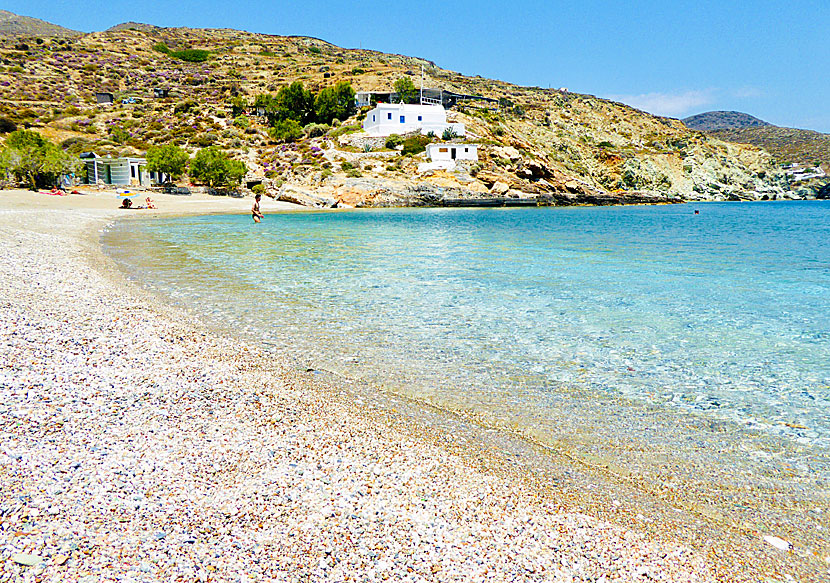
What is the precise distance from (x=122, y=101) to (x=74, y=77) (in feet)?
61.1

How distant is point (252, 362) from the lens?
24.7ft

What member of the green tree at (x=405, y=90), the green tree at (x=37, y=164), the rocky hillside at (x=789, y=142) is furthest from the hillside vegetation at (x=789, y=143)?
the green tree at (x=37, y=164)

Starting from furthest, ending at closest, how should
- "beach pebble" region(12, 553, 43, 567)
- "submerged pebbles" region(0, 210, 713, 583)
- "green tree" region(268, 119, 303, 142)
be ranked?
"green tree" region(268, 119, 303, 142)
"submerged pebbles" region(0, 210, 713, 583)
"beach pebble" region(12, 553, 43, 567)

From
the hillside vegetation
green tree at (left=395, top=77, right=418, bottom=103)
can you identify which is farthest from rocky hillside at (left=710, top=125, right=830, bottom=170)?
green tree at (left=395, top=77, right=418, bottom=103)

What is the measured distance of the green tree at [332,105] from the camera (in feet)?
291

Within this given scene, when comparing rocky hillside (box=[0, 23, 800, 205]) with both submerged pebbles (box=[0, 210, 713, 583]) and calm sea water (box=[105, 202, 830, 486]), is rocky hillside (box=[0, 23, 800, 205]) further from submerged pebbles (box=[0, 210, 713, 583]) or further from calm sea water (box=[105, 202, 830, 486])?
submerged pebbles (box=[0, 210, 713, 583])

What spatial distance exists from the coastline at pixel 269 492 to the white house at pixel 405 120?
78.7 meters

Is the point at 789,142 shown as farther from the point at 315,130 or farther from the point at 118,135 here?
the point at 118,135

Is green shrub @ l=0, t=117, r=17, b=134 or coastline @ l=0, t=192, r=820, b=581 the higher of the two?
green shrub @ l=0, t=117, r=17, b=134

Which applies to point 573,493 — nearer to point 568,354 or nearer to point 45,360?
point 568,354

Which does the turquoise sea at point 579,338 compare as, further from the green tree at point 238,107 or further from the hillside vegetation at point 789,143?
the hillside vegetation at point 789,143

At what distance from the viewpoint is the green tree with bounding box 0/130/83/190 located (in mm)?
49781

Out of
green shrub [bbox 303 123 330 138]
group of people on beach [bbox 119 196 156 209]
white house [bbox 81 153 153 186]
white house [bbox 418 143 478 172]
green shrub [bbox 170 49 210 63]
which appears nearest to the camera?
group of people on beach [bbox 119 196 156 209]

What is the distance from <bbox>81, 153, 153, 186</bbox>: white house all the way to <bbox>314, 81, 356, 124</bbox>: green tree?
1370 inches
